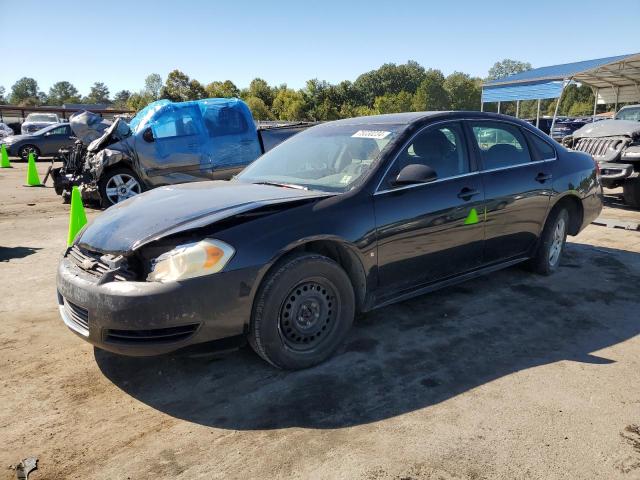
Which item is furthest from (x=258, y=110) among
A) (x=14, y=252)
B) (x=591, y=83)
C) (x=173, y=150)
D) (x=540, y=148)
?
(x=540, y=148)

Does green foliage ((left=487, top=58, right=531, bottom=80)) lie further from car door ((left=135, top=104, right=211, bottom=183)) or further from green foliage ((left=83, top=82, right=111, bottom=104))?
car door ((left=135, top=104, right=211, bottom=183))

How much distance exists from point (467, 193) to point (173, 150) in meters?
6.53

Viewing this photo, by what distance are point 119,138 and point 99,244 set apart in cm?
690

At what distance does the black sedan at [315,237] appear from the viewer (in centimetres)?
289

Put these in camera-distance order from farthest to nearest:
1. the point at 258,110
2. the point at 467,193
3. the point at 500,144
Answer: the point at 258,110 → the point at 500,144 → the point at 467,193

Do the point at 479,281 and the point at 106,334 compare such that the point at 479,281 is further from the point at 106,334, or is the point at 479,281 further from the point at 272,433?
the point at 106,334

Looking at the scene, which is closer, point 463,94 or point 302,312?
point 302,312

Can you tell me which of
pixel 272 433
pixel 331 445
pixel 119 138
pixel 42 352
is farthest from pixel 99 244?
pixel 119 138

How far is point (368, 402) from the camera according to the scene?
293cm

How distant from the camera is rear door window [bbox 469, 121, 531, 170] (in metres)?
4.48

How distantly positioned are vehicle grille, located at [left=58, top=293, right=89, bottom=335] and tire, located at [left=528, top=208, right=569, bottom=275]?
4128 mm

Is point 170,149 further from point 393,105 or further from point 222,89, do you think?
point 393,105

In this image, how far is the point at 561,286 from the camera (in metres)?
4.97

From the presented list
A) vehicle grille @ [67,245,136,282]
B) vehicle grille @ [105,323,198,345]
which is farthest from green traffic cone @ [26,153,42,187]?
vehicle grille @ [105,323,198,345]
